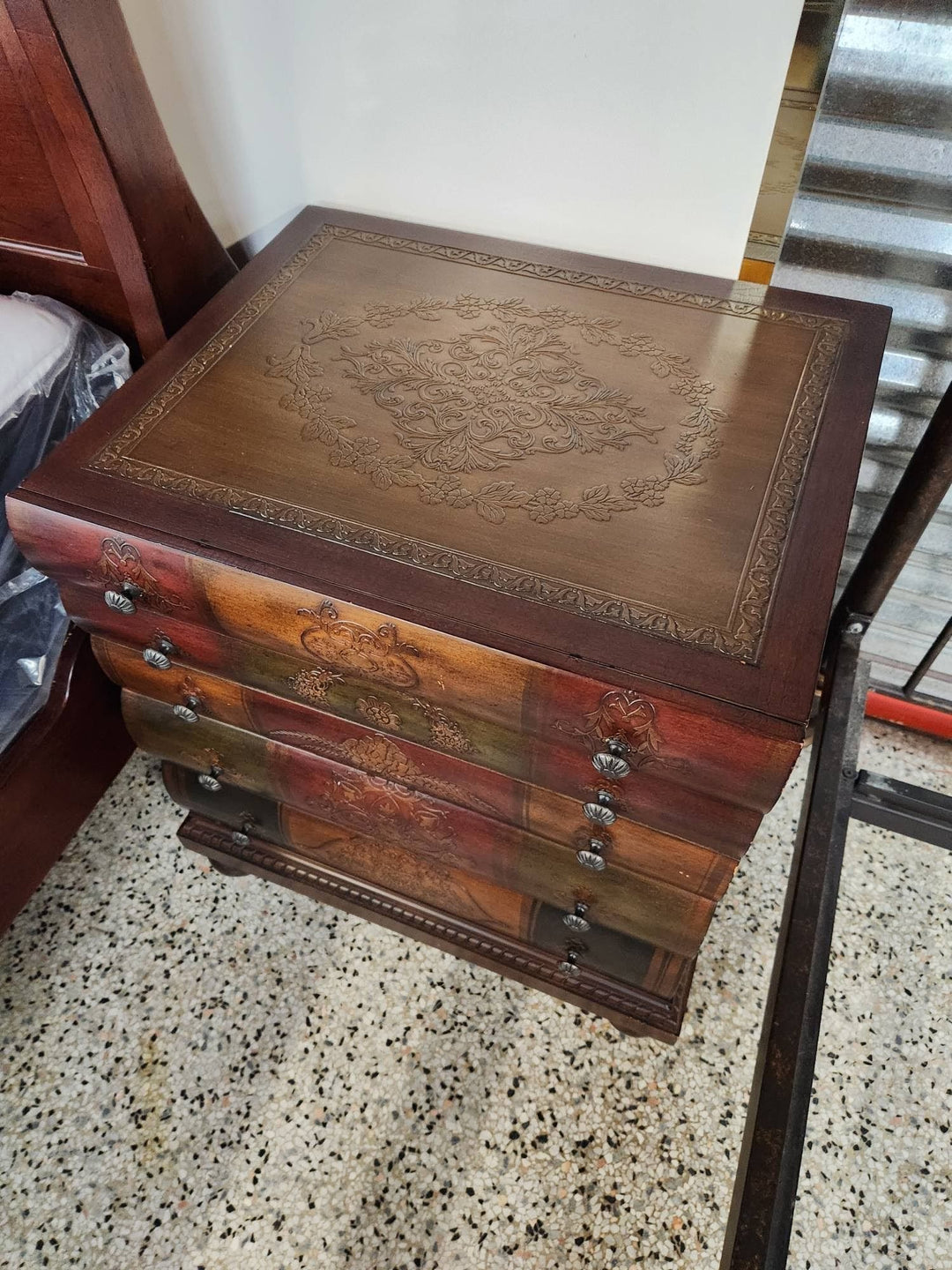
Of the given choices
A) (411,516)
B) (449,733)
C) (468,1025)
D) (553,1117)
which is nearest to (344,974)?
(468,1025)

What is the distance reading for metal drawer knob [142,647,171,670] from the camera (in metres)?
0.96

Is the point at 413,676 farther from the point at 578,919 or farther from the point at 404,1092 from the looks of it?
the point at 404,1092

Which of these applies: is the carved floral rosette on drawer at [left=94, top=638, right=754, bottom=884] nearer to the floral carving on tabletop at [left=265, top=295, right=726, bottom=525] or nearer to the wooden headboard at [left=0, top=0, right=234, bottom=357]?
the floral carving on tabletop at [left=265, top=295, right=726, bottom=525]

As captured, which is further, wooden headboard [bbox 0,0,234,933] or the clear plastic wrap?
the clear plastic wrap

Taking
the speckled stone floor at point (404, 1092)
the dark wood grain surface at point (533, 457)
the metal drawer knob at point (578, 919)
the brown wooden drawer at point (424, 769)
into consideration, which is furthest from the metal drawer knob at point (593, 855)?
the speckled stone floor at point (404, 1092)

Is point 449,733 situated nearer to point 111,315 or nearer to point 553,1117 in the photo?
point 553,1117

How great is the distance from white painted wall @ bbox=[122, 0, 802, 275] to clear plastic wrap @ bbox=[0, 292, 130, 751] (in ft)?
0.97

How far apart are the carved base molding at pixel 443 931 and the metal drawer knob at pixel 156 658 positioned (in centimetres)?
42

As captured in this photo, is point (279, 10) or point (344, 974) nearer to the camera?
point (279, 10)

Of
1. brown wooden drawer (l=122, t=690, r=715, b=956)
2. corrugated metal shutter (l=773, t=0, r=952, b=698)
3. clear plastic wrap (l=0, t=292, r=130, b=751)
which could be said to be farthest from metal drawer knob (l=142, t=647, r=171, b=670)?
corrugated metal shutter (l=773, t=0, r=952, b=698)

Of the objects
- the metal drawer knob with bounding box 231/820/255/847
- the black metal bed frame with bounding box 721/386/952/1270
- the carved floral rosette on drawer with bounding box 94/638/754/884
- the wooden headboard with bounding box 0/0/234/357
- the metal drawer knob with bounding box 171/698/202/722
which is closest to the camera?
the black metal bed frame with bounding box 721/386/952/1270

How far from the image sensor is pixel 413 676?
0.80 metres

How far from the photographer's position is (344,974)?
4.23 feet

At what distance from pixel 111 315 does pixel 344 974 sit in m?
1.02
